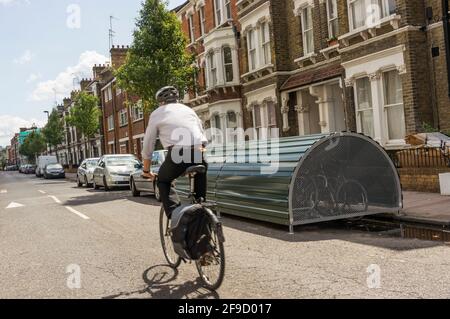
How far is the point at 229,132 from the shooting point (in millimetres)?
25984

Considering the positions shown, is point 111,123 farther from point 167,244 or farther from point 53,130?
point 167,244

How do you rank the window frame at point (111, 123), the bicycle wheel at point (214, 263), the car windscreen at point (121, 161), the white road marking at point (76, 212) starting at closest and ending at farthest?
the bicycle wheel at point (214, 263) < the white road marking at point (76, 212) < the car windscreen at point (121, 161) < the window frame at point (111, 123)

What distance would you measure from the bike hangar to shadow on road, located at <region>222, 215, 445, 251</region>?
0.70 ft

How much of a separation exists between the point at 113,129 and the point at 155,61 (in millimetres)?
29241

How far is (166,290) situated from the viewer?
524 cm

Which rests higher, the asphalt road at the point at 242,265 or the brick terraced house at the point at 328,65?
the brick terraced house at the point at 328,65

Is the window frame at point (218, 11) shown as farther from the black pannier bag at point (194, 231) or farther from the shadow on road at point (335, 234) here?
the black pannier bag at point (194, 231)

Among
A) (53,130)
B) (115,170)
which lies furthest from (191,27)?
(53,130)

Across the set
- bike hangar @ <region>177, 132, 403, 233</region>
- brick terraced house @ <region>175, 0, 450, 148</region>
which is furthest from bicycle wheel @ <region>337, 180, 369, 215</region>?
brick terraced house @ <region>175, 0, 450, 148</region>

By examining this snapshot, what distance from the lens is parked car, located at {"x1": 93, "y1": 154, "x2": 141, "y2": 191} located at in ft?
70.1

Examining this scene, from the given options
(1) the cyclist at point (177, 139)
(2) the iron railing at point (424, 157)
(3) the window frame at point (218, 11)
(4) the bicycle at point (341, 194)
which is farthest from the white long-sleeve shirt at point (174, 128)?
(3) the window frame at point (218, 11)

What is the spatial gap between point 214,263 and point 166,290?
2.05 feet

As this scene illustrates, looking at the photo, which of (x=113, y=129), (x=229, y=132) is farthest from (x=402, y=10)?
(x=113, y=129)

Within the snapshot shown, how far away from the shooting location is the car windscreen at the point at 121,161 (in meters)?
22.2
